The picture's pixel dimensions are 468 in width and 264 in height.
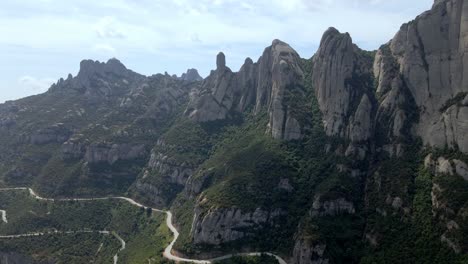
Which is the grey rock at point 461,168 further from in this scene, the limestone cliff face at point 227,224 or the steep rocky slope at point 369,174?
the limestone cliff face at point 227,224

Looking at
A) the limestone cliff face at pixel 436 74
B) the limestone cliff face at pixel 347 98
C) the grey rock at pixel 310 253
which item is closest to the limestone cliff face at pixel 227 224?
the grey rock at pixel 310 253

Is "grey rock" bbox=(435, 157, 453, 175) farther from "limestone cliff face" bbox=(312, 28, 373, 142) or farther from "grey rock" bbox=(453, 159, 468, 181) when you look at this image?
"limestone cliff face" bbox=(312, 28, 373, 142)

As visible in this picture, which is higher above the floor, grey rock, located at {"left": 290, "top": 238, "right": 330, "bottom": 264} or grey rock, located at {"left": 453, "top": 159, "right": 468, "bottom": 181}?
grey rock, located at {"left": 453, "top": 159, "right": 468, "bottom": 181}

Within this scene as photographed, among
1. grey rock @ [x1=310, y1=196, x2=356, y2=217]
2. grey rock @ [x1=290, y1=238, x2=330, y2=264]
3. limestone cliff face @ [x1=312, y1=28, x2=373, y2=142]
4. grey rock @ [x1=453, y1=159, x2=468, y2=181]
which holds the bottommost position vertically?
grey rock @ [x1=290, y1=238, x2=330, y2=264]

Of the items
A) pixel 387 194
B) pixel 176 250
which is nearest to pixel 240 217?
pixel 176 250

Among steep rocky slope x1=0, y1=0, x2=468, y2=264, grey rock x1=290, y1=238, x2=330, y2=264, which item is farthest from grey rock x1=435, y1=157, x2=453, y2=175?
grey rock x1=290, y1=238, x2=330, y2=264

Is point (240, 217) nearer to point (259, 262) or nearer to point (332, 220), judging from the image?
point (259, 262)

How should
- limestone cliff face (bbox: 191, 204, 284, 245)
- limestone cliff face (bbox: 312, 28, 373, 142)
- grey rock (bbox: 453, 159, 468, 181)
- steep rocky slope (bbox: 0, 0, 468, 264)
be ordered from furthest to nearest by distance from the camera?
limestone cliff face (bbox: 312, 28, 373, 142)
limestone cliff face (bbox: 191, 204, 284, 245)
steep rocky slope (bbox: 0, 0, 468, 264)
grey rock (bbox: 453, 159, 468, 181)

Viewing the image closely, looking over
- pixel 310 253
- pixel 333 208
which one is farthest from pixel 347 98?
pixel 310 253

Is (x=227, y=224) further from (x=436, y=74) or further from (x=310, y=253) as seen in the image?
(x=436, y=74)
